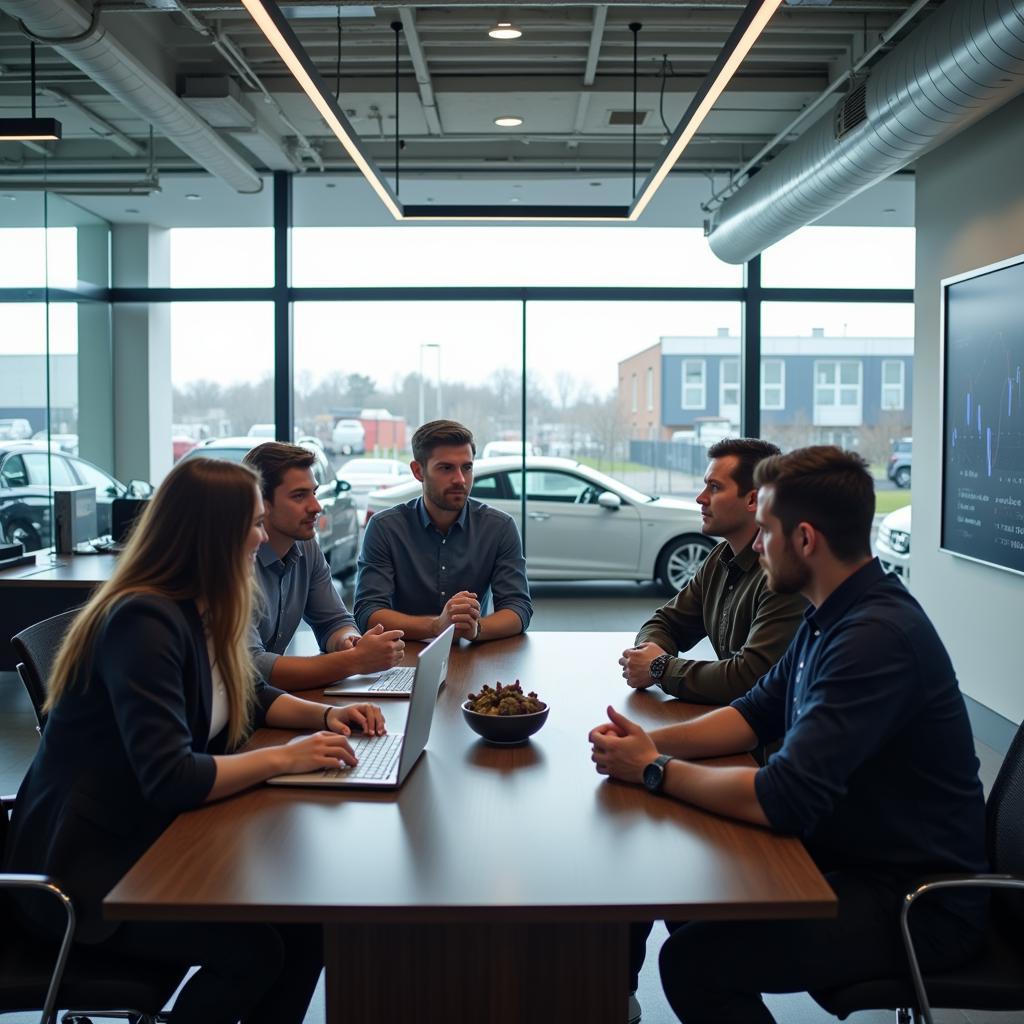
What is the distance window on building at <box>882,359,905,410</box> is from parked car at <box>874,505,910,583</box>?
115 centimetres

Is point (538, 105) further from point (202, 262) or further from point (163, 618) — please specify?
point (163, 618)

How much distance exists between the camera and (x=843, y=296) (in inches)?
302

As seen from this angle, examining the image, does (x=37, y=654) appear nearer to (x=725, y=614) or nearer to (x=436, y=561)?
(x=436, y=561)

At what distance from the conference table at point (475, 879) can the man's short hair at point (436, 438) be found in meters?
1.44

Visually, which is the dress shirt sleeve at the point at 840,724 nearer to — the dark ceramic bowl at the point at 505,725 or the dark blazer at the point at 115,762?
the dark ceramic bowl at the point at 505,725

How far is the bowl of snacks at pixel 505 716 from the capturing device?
2062 millimetres

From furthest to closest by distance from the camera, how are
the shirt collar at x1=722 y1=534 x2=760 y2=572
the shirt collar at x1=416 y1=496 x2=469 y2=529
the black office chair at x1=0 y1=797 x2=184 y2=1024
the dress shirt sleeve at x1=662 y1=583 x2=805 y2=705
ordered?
the shirt collar at x1=416 y1=496 x2=469 y2=529, the shirt collar at x1=722 y1=534 x2=760 y2=572, the dress shirt sleeve at x1=662 y1=583 x2=805 y2=705, the black office chair at x1=0 y1=797 x2=184 y2=1024

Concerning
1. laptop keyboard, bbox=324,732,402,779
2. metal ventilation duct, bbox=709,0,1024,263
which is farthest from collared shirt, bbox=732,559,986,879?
metal ventilation duct, bbox=709,0,1024,263

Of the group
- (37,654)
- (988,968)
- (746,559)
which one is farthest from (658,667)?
(37,654)

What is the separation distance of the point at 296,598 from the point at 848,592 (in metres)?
1.66

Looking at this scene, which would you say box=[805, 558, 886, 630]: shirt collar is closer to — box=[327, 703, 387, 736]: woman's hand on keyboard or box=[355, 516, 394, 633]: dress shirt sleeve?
box=[327, 703, 387, 736]: woman's hand on keyboard

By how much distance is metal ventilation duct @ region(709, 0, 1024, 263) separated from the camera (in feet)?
11.7

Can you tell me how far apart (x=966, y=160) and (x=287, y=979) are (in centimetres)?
460

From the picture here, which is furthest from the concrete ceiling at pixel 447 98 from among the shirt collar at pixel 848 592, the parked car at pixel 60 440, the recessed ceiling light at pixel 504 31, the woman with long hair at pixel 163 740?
the shirt collar at pixel 848 592
